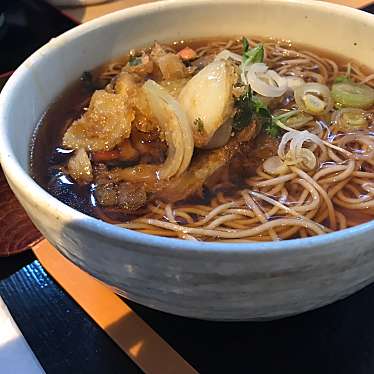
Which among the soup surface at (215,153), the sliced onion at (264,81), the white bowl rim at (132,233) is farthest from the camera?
the sliced onion at (264,81)

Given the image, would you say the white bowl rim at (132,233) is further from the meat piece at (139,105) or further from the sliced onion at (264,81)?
the sliced onion at (264,81)

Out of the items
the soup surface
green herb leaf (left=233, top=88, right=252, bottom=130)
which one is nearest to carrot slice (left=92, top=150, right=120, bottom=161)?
the soup surface

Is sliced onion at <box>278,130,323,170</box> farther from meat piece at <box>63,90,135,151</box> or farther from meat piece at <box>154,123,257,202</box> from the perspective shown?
meat piece at <box>63,90,135,151</box>

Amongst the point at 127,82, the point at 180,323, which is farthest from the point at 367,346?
the point at 127,82

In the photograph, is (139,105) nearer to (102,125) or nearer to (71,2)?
(102,125)

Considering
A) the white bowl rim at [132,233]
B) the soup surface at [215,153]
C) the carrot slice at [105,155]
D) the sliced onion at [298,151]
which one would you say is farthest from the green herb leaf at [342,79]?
the white bowl rim at [132,233]
